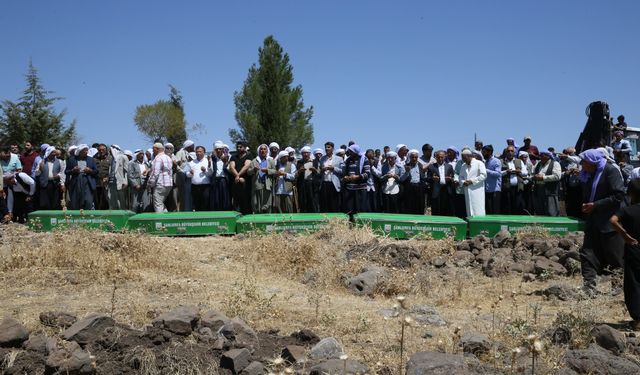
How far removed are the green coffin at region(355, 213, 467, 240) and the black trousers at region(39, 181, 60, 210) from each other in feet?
24.1

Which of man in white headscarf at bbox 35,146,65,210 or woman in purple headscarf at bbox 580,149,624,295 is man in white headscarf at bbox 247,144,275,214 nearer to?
man in white headscarf at bbox 35,146,65,210

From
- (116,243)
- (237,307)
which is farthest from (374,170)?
(237,307)

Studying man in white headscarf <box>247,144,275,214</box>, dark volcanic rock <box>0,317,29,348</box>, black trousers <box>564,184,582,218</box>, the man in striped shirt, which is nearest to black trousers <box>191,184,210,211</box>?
the man in striped shirt

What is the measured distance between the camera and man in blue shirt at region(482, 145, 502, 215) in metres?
13.0

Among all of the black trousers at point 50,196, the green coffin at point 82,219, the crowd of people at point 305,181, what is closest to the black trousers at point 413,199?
the crowd of people at point 305,181

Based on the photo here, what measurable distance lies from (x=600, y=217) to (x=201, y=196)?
879cm

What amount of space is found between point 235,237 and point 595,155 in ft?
20.5

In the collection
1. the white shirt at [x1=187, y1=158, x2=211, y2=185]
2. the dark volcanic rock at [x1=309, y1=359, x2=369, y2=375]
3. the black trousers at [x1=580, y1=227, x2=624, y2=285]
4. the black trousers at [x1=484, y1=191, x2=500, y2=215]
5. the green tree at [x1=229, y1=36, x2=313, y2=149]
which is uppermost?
the green tree at [x1=229, y1=36, x2=313, y2=149]

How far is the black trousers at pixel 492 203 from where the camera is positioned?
13.3 meters

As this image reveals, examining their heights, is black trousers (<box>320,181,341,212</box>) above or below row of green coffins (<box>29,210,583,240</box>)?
above

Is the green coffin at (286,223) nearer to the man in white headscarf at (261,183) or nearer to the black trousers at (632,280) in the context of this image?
the man in white headscarf at (261,183)

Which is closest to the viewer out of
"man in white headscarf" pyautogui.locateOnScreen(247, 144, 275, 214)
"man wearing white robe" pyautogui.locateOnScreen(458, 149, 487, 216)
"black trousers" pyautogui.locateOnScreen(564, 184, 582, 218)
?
"man wearing white robe" pyautogui.locateOnScreen(458, 149, 487, 216)

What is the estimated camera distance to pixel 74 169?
13.6 m

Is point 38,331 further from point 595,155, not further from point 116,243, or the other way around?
point 595,155
